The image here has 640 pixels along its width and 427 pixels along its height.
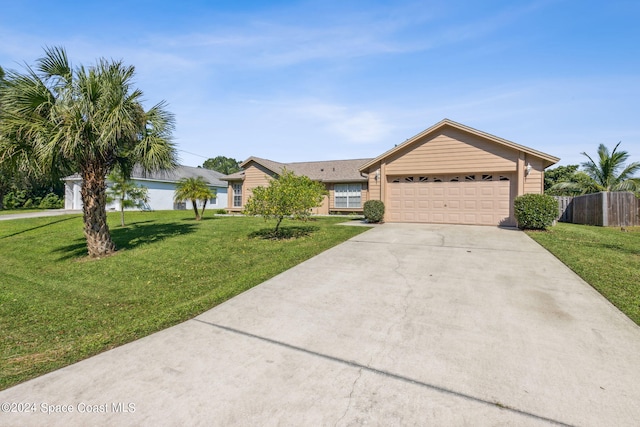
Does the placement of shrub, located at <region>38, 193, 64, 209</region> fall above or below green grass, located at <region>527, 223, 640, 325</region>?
above

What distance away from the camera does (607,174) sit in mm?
20547

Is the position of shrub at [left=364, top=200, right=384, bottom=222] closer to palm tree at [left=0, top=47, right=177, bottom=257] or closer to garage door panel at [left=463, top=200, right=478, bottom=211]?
garage door panel at [left=463, top=200, right=478, bottom=211]

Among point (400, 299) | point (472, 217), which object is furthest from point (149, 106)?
point (472, 217)

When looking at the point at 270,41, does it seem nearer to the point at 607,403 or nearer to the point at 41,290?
the point at 41,290

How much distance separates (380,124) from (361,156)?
7759mm

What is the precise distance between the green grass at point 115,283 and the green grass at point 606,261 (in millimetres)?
5493

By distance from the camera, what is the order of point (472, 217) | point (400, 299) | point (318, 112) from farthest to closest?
point (318, 112) → point (472, 217) → point (400, 299)

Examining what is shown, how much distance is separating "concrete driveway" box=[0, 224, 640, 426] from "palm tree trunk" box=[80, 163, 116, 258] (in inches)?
238

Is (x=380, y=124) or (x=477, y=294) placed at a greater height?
(x=380, y=124)

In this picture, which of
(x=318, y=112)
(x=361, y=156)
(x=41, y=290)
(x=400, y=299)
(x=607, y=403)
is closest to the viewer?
(x=607, y=403)

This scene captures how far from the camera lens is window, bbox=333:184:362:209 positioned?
67.6ft

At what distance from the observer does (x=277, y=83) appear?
1353cm

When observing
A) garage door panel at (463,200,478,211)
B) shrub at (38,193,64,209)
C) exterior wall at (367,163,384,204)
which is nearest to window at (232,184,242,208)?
exterior wall at (367,163,384,204)

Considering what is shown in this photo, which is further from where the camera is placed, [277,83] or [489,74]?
[277,83]
